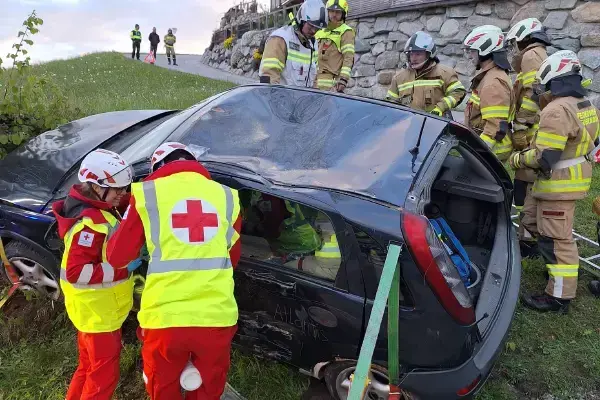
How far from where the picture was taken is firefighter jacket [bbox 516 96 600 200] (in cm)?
342

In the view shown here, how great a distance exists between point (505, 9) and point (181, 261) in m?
7.78

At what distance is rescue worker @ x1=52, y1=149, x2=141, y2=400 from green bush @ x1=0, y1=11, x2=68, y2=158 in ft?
8.01

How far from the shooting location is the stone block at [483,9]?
8.09m

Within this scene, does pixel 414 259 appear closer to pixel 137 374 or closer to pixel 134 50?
pixel 137 374

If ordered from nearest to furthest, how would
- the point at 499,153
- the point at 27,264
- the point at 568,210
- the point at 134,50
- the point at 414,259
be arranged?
the point at 414,259, the point at 27,264, the point at 568,210, the point at 499,153, the point at 134,50

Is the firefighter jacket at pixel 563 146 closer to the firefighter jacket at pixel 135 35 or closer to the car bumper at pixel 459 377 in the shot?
the car bumper at pixel 459 377

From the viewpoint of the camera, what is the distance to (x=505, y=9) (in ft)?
25.8

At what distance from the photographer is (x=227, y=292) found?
7.00 ft

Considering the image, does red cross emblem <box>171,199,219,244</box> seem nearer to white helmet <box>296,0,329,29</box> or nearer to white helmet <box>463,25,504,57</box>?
white helmet <box>463,25,504,57</box>

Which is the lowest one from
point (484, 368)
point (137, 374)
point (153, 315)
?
point (137, 374)

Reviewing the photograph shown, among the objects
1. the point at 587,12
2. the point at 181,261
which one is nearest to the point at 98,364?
the point at 181,261

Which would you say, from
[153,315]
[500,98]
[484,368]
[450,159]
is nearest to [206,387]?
[153,315]

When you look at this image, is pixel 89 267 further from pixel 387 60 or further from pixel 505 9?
pixel 387 60

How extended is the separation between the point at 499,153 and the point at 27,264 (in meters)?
4.14
